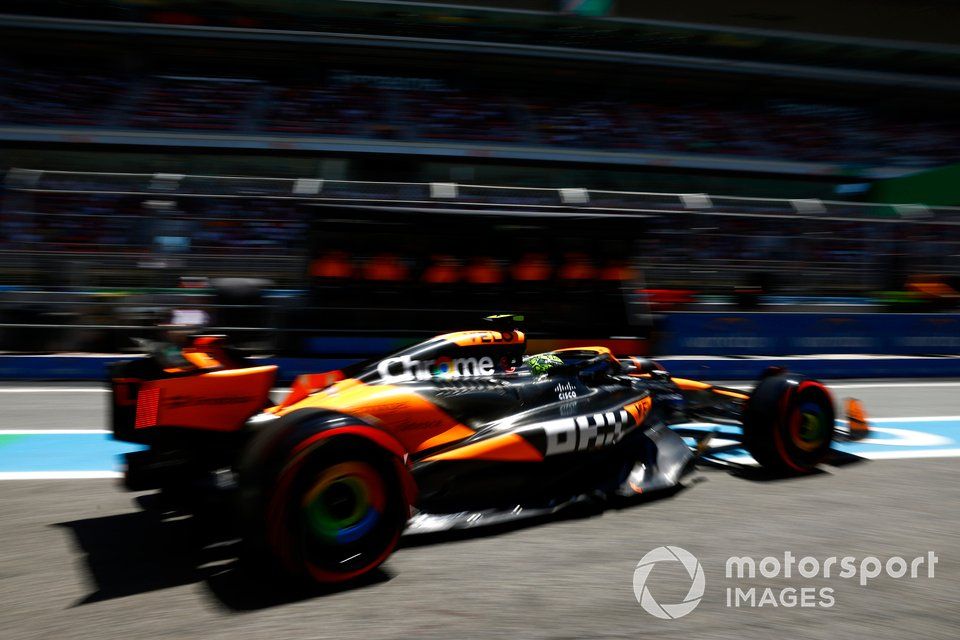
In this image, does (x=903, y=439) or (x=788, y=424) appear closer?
(x=788, y=424)

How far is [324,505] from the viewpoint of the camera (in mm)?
3000

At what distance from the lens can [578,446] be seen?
3982 millimetres

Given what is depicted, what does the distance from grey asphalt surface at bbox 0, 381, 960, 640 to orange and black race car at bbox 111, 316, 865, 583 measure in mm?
189

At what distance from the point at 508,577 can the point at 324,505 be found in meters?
0.86

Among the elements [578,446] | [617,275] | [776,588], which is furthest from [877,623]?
[617,275]

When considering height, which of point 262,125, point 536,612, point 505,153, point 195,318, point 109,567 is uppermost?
point 262,125

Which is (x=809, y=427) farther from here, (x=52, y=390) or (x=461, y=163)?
(x=461, y=163)

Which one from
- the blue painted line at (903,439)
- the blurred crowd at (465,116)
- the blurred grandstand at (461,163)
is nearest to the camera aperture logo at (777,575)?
the blue painted line at (903,439)

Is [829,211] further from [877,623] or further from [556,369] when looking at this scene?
[877,623]

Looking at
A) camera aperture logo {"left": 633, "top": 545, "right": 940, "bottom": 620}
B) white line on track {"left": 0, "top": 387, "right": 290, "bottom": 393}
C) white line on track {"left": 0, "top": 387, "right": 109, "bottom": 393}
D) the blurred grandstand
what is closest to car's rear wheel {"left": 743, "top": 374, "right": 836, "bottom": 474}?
camera aperture logo {"left": 633, "top": 545, "right": 940, "bottom": 620}

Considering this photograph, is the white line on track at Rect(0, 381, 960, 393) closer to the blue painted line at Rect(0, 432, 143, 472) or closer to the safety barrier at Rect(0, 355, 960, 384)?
the safety barrier at Rect(0, 355, 960, 384)

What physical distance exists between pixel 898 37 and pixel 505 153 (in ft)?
51.8

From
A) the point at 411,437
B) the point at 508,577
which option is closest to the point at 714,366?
the point at 411,437

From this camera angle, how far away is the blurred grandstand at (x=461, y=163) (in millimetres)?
9742
